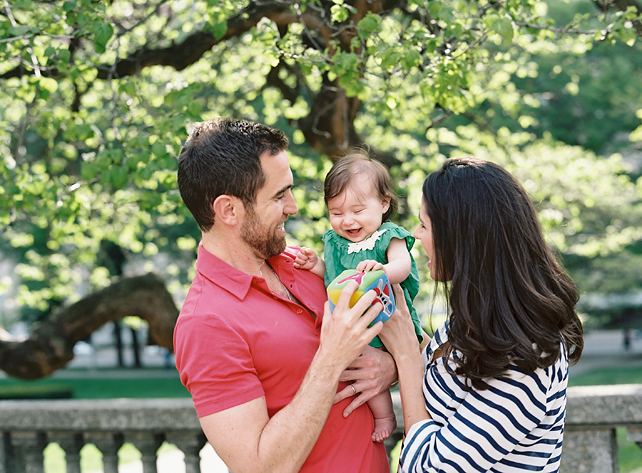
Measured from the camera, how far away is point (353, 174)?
271 centimetres

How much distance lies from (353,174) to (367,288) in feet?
2.73

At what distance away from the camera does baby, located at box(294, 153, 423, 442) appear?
2.60m

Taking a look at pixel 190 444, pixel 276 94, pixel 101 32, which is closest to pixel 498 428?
pixel 190 444

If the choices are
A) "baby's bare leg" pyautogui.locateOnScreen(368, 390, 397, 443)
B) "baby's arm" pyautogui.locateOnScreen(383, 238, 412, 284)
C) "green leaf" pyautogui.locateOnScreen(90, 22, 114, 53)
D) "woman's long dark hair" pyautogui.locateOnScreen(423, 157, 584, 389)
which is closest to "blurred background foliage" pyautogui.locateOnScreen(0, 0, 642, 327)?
"green leaf" pyautogui.locateOnScreen(90, 22, 114, 53)

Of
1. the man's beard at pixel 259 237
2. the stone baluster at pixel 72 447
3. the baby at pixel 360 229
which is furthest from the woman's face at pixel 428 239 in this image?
the stone baluster at pixel 72 447

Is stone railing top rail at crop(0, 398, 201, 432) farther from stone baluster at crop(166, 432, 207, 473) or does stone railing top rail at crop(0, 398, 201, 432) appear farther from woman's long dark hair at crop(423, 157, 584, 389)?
woman's long dark hair at crop(423, 157, 584, 389)

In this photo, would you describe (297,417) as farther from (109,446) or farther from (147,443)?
(109,446)

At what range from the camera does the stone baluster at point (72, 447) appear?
134 inches

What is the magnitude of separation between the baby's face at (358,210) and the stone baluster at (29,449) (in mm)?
2350

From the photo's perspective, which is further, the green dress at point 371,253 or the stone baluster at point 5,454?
the stone baluster at point 5,454

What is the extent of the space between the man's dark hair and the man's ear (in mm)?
17

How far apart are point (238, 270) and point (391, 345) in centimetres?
67

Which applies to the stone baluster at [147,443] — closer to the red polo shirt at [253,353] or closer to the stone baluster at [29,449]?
the stone baluster at [29,449]

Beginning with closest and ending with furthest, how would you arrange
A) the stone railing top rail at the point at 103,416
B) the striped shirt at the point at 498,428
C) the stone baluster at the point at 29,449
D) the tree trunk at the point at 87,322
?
the striped shirt at the point at 498,428 < the stone railing top rail at the point at 103,416 < the stone baluster at the point at 29,449 < the tree trunk at the point at 87,322
